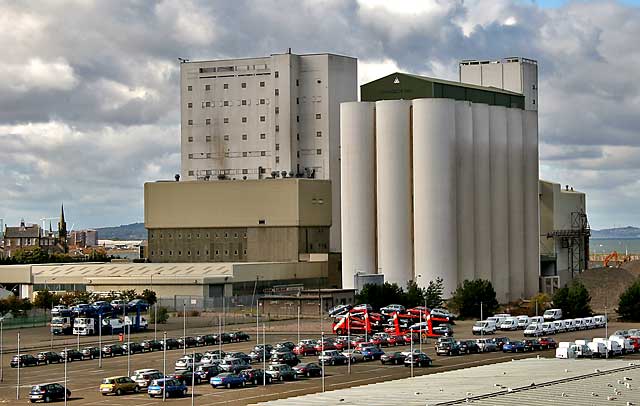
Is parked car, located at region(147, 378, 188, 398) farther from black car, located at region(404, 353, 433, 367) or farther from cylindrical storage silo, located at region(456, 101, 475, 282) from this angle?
cylindrical storage silo, located at region(456, 101, 475, 282)

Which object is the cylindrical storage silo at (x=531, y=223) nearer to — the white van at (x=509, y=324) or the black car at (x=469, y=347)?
the white van at (x=509, y=324)

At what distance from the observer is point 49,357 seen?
294 feet

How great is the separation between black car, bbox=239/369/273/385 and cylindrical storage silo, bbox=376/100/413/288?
6976 cm

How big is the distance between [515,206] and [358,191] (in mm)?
22505

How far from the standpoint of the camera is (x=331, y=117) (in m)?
173

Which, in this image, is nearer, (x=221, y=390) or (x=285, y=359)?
(x=221, y=390)

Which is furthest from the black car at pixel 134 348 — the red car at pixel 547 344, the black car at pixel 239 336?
the red car at pixel 547 344

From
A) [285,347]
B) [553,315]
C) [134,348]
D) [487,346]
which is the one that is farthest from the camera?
[553,315]

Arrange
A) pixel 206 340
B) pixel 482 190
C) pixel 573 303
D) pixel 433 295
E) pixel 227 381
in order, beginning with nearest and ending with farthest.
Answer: pixel 227 381
pixel 206 340
pixel 573 303
pixel 433 295
pixel 482 190

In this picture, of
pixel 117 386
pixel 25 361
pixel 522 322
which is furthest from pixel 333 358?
pixel 522 322

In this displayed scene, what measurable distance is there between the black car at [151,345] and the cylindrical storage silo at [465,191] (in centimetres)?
5441

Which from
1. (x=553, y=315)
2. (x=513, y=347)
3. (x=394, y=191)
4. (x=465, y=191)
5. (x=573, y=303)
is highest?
(x=465, y=191)

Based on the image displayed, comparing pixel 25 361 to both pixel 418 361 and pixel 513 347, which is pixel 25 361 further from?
pixel 513 347

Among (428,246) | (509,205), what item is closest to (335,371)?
(428,246)
